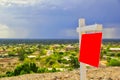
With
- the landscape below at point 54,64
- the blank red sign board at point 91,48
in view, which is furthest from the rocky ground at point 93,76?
the blank red sign board at point 91,48

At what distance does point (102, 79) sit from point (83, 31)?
5300mm

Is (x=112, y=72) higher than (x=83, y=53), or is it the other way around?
(x=83, y=53)

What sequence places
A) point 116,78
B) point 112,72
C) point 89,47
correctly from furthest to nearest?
point 112,72 < point 116,78 < point 89,47

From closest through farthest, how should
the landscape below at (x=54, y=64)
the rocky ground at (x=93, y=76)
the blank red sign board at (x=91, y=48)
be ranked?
the blank red sign board at (x=91, y=48)
the rocky ground at (x=93, y=76)
the landscape below at (x=54, y=64)

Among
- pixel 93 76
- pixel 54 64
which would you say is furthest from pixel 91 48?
pixel 54 64

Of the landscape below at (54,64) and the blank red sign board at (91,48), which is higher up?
the blank red sign board at (91,48)

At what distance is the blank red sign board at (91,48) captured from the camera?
17.9ft

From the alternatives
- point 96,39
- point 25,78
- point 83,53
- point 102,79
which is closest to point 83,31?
point 83,53

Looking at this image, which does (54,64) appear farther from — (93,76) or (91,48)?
(91,48)

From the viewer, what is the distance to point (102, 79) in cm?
1157

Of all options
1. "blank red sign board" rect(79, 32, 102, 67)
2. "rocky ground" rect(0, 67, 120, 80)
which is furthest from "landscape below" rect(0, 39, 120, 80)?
"blank red sign board" rect(79, 32, 102, 67)

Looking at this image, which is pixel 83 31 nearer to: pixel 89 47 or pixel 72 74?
pixel 89 47

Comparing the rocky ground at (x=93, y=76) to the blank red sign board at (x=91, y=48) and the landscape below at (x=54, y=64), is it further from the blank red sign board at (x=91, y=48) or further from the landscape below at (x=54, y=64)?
the blank red sign board at (x=91, y=48)

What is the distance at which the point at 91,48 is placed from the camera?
5.78m
